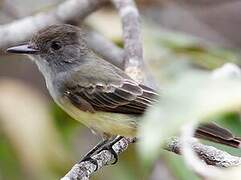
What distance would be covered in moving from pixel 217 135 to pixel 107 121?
26.4 inches

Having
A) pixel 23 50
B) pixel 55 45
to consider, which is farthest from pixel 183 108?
pixel 55 45

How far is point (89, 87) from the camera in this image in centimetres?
340

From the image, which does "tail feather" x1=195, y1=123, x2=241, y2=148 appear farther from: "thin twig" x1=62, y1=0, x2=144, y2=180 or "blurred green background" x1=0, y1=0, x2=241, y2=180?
"blurred green background" x1=0, y1=0, x2=241, y2=180

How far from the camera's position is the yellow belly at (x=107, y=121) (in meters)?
3.05

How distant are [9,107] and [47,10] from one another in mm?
656

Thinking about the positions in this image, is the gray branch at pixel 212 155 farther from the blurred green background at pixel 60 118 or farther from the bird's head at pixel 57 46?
the bird's head at pixel 57 46

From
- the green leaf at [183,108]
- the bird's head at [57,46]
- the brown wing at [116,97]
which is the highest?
the bird's head at [57,46]

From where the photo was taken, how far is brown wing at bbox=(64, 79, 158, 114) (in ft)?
10.3

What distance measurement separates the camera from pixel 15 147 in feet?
12.9

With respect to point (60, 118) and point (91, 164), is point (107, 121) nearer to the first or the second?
point (91, 164)

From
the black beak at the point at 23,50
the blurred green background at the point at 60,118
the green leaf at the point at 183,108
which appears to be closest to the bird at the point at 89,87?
the black beak at the point at 23,50

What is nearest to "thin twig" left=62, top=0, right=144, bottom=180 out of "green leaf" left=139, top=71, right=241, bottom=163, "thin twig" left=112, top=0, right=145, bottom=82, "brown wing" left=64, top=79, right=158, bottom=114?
"thin twig" left=112, top=0, right=145, bottom=82

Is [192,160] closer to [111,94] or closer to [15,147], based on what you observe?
[111,94]

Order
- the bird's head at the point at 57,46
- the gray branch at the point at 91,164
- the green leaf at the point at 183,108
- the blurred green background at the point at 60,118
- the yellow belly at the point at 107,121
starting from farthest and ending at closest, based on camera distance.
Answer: the blurred green background at the point at 60,118
the bird's head at the point at 57,46
the yellow belly at the point at 107,121
the gray branch at the point at 91,164
the green leaf at the point at 183,108
